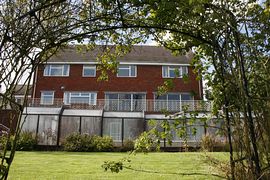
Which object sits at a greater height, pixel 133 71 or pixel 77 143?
pixel 133 71

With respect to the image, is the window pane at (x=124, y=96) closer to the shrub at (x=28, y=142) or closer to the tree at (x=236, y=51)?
the shrub at (x=28, y=142)

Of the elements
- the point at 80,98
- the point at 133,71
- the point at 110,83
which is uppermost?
the point at 133,71

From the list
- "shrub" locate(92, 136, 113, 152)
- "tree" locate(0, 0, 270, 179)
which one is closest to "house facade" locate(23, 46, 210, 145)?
"shrub" locate(92, 136, 113, 152)

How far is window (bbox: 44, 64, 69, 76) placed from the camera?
1097 inches

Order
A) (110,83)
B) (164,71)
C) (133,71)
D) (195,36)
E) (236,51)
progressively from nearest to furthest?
(236,51), (195,36), (110,83), (133,71), (164,71)

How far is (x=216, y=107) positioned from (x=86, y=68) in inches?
1011

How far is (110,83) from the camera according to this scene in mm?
27734

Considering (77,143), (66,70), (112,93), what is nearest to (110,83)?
(112,93)

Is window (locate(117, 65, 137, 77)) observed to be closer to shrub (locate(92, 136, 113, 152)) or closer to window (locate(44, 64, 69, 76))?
window (locate(44, 64, 69, 76))

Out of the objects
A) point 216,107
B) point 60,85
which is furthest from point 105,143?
point 216,107

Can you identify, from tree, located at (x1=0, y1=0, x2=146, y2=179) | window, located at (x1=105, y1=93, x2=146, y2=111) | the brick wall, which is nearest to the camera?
tree, located at (x1=0, y1=0, x2=146, y2=179)

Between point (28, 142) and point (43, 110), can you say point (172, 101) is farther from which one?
point (28, 142)

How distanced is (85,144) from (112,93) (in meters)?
10.6

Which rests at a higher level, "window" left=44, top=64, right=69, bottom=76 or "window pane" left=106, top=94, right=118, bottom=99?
"window" left=44, top=64, right=69, bottom=76
